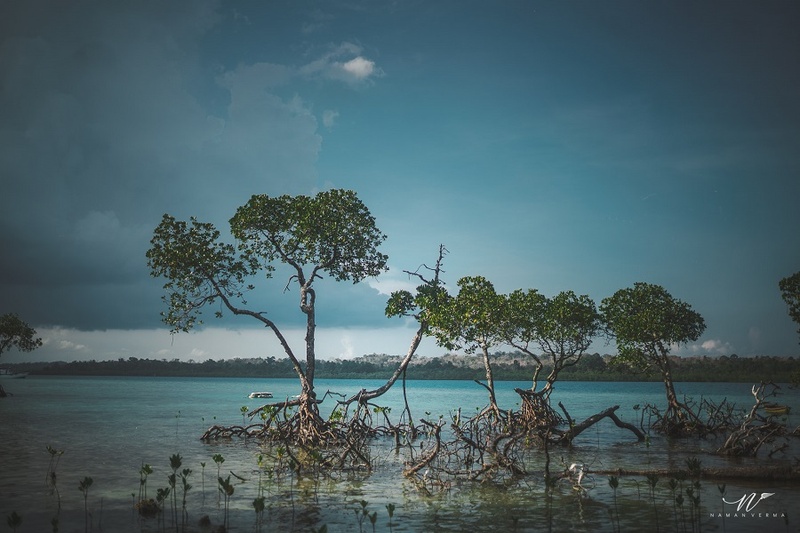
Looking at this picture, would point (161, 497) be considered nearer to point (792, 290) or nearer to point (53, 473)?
point (53, 473)

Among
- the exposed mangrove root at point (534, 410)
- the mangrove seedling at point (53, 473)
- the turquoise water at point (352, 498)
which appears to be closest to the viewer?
the turquoise water at point (352, 498)

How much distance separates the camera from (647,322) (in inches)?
1236

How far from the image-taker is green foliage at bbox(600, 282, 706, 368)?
3169 centimetres

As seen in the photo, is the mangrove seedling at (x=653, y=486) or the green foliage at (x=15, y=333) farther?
the green foliage at (x=15, y=333)

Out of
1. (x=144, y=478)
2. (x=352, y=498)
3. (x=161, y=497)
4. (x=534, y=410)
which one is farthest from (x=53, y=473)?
(x=534, y=410)

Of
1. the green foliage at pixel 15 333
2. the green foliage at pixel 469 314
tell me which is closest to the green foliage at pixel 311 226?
the green foliage at pixel 469 314

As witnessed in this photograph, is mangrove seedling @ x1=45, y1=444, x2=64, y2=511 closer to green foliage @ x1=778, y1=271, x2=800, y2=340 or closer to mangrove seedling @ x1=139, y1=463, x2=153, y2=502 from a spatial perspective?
mangrove seedling @ x1=139, y1=463, x2=153, y2=502

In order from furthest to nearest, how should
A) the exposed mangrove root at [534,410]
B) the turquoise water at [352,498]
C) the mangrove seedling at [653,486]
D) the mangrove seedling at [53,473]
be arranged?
the exposed mangrove root at [534,410], the mangrove seedling at [53,473], the turquoise water at [352,498], the mangrove seedling at [653,486]

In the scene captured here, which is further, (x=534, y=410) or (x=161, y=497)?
(x=534, y=410)

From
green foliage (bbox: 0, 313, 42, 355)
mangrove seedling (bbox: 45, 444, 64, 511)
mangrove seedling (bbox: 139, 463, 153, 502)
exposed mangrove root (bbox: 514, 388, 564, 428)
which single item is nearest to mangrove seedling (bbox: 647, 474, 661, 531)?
mangrove seedling (bbox: 139, 463, 153, 502)

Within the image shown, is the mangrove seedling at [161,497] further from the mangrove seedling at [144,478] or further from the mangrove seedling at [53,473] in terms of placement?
the mangrove seedling at [53,473]

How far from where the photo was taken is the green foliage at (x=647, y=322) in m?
31.7

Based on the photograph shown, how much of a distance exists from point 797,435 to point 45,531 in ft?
105

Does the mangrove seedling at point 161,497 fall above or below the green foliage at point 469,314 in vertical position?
below
